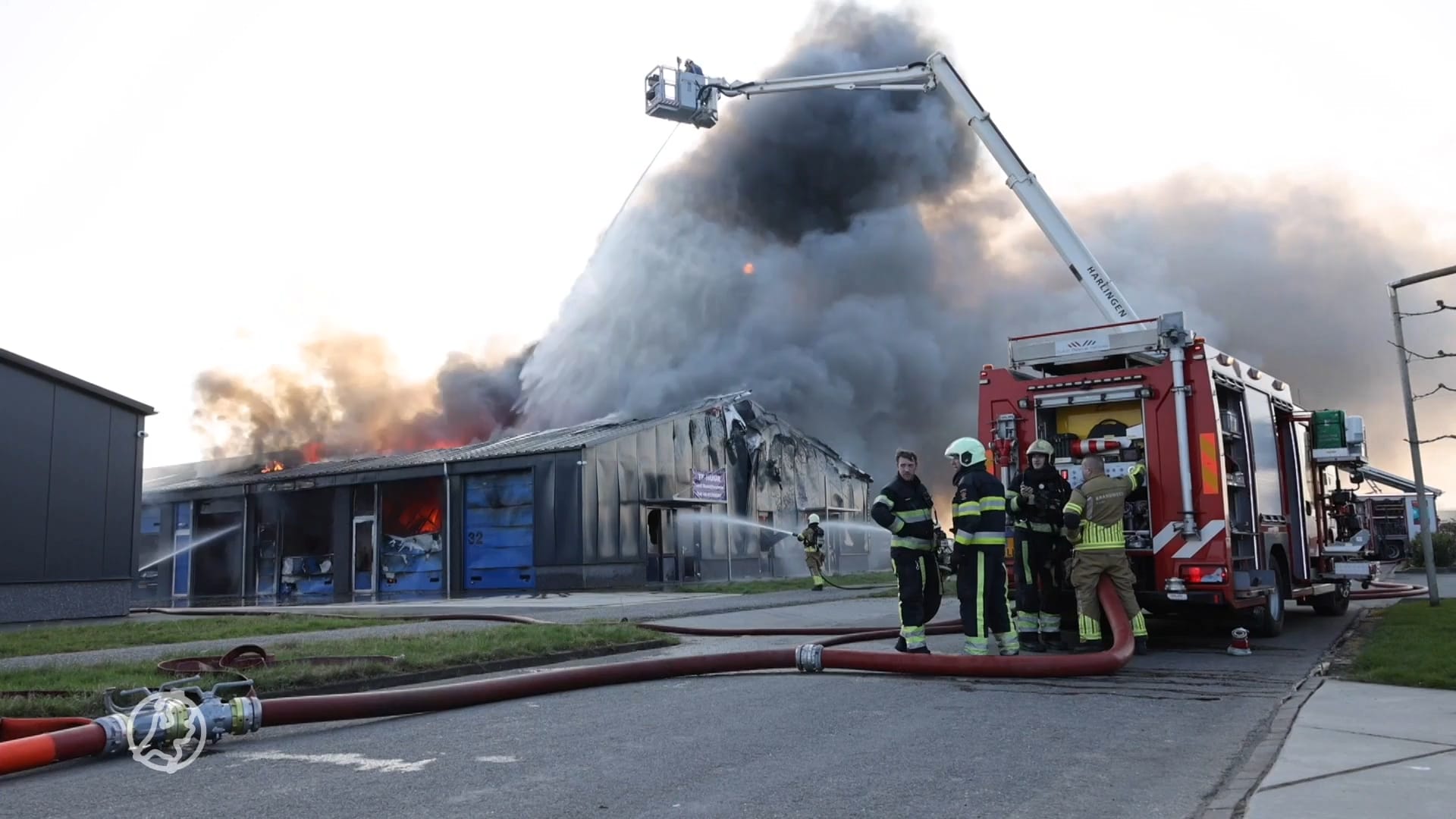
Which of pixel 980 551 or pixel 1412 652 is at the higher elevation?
pixel 980 551

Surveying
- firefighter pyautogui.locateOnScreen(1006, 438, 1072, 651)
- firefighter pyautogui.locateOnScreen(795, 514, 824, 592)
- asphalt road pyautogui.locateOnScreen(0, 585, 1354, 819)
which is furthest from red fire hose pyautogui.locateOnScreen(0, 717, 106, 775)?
firefighter pyautogui.locateOnScreen(795, 514, 824, 592)

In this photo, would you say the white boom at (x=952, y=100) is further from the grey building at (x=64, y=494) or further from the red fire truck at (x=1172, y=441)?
the grey building at (x=64, y=494)

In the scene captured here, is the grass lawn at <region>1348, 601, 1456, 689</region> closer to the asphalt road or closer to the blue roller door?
the asphalt road

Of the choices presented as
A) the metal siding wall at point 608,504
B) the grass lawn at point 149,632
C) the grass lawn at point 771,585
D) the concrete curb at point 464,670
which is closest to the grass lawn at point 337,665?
the concrete curb at point 464,670

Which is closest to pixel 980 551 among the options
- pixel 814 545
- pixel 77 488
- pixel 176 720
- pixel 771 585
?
pixel 176 720

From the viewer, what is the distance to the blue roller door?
73.1 ft

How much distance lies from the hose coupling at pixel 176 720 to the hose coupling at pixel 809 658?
338 centimetres

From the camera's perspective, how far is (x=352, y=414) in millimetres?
36250

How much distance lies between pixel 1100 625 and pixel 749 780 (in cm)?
499

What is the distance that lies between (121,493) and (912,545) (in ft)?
41.7

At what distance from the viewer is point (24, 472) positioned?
1405cm

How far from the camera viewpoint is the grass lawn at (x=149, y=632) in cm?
1048

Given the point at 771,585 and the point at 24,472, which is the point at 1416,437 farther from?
the point at 24,472

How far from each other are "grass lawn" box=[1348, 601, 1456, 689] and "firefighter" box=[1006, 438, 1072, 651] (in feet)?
7.06
